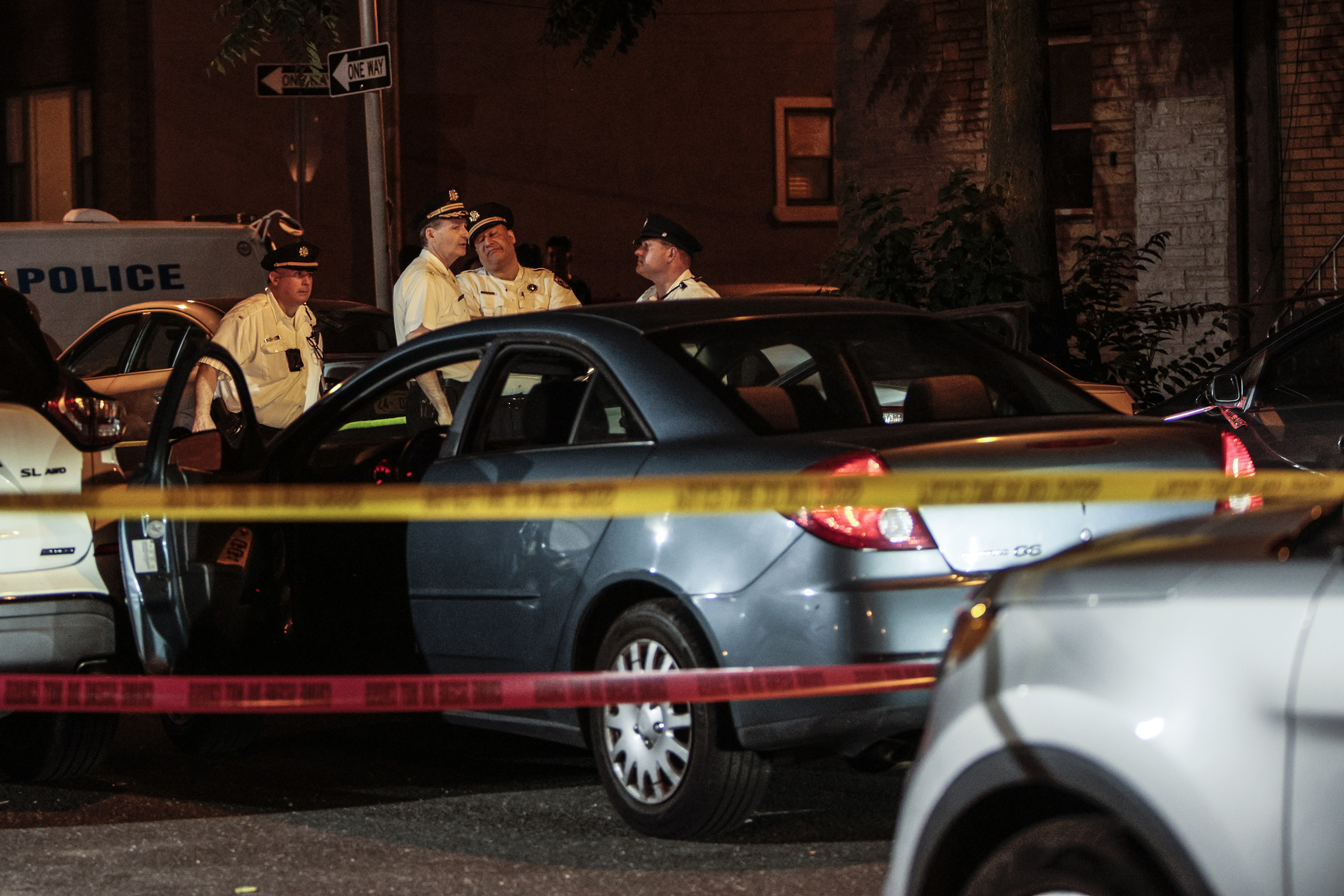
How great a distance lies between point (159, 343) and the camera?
499 inches

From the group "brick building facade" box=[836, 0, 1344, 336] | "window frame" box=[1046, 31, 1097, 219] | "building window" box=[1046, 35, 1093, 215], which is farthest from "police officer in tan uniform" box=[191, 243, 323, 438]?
"building window" box=[1046, 35, 1093, 215]

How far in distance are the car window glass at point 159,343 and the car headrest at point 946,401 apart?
25.2ft

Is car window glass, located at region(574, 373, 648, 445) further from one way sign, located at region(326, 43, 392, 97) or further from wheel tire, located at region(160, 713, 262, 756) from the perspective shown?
one way sign, located at region(326, 43, 392, 97)

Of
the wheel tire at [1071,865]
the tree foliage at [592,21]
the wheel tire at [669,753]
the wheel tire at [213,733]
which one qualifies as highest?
the tree foliage at [592,21]

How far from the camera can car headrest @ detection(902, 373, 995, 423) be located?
224 inches

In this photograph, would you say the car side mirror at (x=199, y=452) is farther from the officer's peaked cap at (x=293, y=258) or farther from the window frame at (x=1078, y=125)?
the window frame at (x=1078, y=125)

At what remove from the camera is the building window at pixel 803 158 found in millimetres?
26125

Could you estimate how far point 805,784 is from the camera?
6219 millimetres

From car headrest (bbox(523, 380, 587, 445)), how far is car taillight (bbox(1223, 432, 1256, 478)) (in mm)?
1840

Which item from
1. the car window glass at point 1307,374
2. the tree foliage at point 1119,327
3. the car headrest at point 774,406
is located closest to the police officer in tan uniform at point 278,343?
the car headrest at point 774,406

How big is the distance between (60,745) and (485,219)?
12.3ft

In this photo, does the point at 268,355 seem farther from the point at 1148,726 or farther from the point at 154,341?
the point at 1148,726

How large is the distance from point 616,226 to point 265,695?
20324 millimetres

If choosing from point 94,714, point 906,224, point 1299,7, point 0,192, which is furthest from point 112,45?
point 94,714
